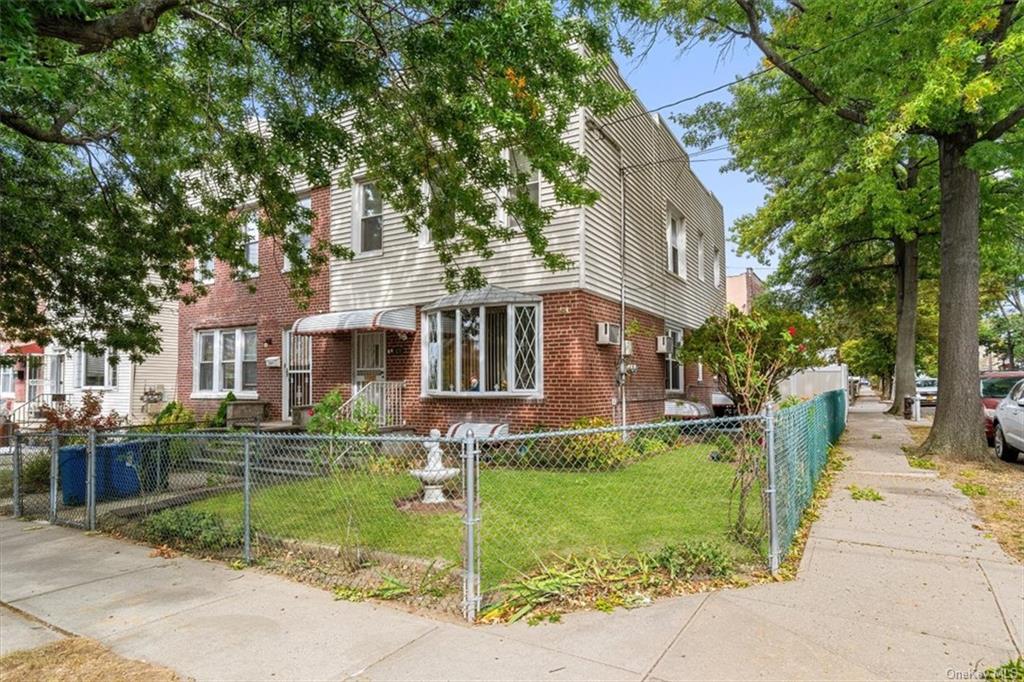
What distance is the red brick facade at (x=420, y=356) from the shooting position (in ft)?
34.2

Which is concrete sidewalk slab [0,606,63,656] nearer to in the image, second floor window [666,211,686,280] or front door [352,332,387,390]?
front door [352,332,387,390]

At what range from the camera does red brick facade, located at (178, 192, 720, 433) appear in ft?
34.2

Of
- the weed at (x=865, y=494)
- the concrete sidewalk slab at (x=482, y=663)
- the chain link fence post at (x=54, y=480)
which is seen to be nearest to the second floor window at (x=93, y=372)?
the chain link fence post at (x=54, y=480)

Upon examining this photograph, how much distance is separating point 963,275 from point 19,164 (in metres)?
15.9

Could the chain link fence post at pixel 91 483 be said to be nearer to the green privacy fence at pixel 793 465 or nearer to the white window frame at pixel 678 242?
the green privacy fence at pixel 793 465

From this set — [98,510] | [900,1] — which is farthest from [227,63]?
[900,1]

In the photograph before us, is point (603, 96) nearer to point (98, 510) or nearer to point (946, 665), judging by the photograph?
point (946, 665)

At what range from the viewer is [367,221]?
12.9 metres

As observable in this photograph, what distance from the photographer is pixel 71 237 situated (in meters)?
9.70

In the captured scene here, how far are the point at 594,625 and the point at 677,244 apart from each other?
1352cm

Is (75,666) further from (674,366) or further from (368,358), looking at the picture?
(674,366)

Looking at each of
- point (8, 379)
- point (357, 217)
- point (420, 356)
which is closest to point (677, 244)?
point (420, 356)

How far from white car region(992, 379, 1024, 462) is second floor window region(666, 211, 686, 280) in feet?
24.1

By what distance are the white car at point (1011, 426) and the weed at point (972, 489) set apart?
263 cm
